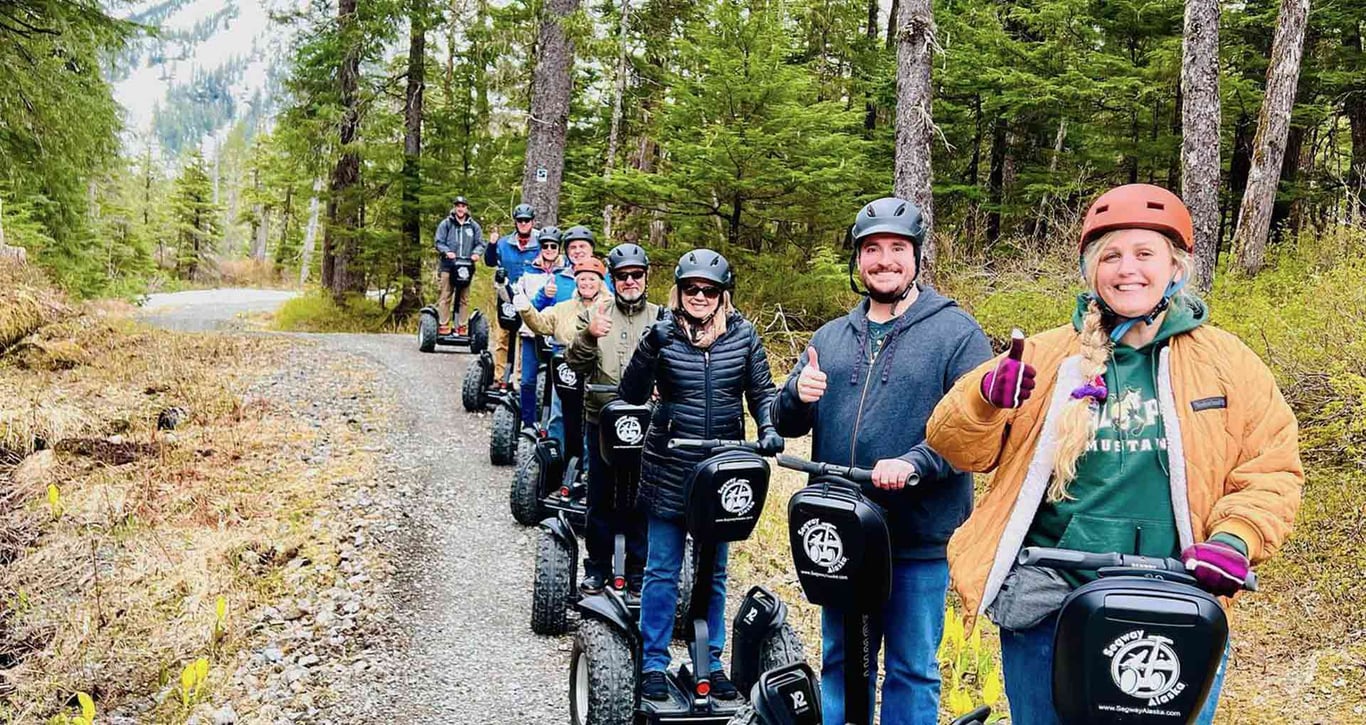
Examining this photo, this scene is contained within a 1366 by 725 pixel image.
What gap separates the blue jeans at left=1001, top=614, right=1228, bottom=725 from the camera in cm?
198

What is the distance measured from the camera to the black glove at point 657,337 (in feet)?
12.3

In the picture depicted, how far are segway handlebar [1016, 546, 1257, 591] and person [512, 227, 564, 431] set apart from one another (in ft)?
19.7

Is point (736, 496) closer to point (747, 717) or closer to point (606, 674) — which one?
point (747, 717)

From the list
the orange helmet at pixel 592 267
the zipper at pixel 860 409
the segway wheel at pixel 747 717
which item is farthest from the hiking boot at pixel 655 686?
the orange helmet at pixel 592 267

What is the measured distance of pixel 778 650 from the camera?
3451mm

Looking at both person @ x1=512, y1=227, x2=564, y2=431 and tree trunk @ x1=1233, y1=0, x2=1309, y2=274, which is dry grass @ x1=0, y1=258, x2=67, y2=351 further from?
tree trunk @ x1=1233, y1=0, x2=1309, y2=274

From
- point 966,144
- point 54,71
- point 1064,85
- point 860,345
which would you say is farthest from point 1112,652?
point 966,144

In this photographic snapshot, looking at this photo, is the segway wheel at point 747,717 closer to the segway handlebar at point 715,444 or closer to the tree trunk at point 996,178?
the segway handlebar at point 715,444

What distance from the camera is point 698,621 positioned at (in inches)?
141

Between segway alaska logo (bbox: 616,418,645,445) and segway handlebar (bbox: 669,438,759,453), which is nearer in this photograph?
segway handlebar (bbox: 669,438,759,453)

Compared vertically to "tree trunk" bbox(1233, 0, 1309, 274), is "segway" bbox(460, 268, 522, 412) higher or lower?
lower

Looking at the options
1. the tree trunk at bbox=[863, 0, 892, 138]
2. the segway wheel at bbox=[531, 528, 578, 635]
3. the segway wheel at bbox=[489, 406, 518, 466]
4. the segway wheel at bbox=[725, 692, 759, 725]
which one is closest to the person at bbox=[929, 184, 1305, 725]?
the segway wheel at bbox=[725, 692, 759, 725]

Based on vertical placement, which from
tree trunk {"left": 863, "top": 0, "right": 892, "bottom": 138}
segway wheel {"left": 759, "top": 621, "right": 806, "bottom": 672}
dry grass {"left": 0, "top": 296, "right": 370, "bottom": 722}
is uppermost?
tree trunk {"left": 863, "top": 0, "right": 892, "bottom": 138}

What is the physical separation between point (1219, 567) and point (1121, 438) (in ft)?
1.10
